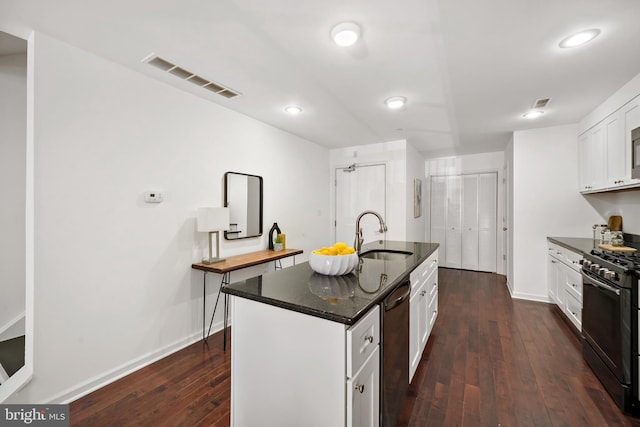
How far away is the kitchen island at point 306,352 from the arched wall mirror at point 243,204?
1741mm

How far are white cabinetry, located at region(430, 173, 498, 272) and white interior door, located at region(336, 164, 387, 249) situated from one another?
206 cm

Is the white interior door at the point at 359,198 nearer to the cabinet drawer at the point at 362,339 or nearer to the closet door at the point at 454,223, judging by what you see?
the closet door at the point at 454,223

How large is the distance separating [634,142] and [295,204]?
3.63m

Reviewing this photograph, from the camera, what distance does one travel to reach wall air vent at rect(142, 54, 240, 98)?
84.6 inches

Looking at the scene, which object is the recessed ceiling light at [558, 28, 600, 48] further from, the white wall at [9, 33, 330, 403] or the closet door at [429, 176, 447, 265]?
the closet door at [429, 176, 447, 265]

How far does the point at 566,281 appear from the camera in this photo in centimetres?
307

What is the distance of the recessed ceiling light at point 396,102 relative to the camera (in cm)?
285

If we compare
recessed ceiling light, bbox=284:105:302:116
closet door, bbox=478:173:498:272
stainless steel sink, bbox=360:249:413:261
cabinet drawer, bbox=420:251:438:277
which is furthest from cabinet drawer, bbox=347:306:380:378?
closet door, bbox=478:173:498:272

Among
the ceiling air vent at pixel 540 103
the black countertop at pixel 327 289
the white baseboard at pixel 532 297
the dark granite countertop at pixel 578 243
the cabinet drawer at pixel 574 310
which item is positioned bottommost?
the white baseboard at pixel 532 297

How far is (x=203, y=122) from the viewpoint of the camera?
2.87 meters

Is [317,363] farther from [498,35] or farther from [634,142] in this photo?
[634,142]

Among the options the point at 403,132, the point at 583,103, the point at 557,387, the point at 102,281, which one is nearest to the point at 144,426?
the point at 102,281

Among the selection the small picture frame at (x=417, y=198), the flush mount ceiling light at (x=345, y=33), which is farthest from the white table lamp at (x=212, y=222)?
the small picture frame at (x=417, y=198)

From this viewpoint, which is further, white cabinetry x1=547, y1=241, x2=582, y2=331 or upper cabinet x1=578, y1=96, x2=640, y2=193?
white cabinetry x1=547, y1=241, x2=582, y2=331
